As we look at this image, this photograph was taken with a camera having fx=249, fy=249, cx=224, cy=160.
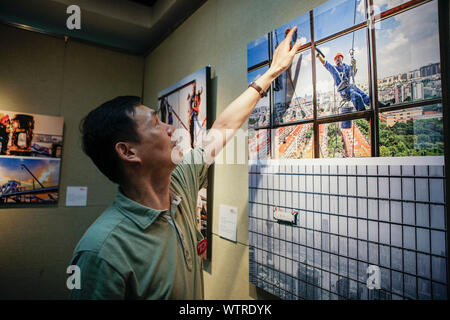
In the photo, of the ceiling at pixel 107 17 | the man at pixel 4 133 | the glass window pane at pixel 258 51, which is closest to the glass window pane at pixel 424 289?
the glass window pane at pixel 258 51

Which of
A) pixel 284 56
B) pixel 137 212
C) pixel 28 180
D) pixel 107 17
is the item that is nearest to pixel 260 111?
pixel 284 56

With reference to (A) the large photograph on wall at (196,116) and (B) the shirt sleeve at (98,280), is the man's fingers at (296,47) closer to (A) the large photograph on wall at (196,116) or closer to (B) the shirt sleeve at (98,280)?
(A) the large photograph on wall at (196,116)

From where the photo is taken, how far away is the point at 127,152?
33.8 inches

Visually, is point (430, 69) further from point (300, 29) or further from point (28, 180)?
point (28, 180)

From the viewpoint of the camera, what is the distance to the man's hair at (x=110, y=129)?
84 cm

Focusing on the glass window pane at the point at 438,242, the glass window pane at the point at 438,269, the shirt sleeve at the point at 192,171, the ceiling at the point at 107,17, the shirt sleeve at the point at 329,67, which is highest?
the ceiling at the point at 107,17

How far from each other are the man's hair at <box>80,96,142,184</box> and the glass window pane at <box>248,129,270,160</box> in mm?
580

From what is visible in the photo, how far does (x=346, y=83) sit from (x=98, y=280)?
1006 millimetres

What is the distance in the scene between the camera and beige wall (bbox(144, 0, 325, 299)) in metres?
1.25

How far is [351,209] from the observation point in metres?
0.83

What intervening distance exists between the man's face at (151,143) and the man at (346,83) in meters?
0.65

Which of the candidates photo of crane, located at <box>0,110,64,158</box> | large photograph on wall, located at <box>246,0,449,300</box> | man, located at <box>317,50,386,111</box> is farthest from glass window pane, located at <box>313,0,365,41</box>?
photo of crane, located at <box>0,110,64,158</box>

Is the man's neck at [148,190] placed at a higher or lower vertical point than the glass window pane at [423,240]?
higher
